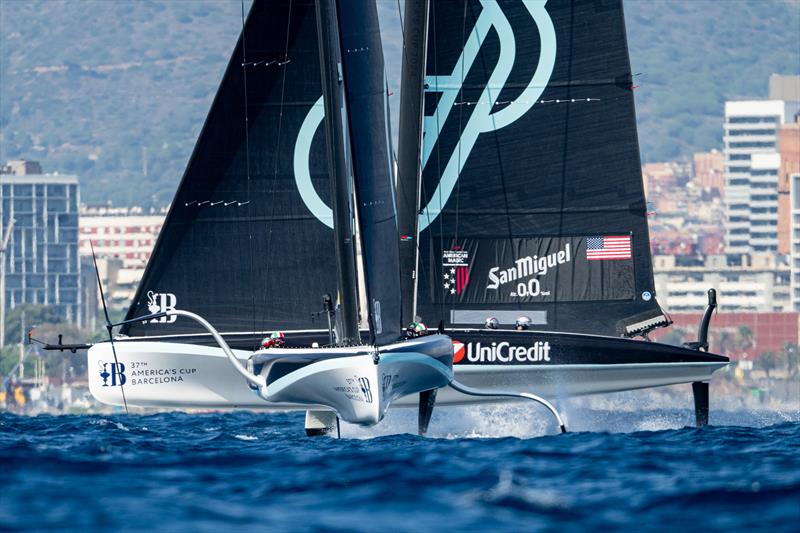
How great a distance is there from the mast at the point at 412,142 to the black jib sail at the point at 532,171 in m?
0.14

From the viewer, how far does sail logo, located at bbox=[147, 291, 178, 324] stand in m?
22.7

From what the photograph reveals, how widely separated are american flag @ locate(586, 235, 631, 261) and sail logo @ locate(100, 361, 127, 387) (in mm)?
6916

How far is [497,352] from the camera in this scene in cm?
2352

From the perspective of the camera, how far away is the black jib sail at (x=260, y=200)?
22531 millimetres

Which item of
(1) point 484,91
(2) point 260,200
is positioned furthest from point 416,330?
(1) point 484,91

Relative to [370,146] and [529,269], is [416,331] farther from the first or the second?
[529,269]

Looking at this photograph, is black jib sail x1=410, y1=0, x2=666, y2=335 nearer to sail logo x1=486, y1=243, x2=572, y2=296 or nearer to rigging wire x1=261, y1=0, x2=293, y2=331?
sail logo x1=486, y1=243, x2=572, y2=296

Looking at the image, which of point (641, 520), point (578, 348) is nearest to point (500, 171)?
point (578, 348)

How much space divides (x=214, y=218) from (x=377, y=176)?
3.88 metres

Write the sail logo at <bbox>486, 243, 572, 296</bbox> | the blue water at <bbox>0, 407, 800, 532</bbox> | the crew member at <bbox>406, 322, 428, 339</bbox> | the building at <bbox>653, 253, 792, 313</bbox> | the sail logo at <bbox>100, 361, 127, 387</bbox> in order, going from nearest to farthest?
the blue water at <bbox>0, 407, 800, 532</bbox> → the crew member at <bbox>406, 322, 428, 339</bbox> → the sail logo at <bbox>100, 361, 127, 387</bbox> → the sail logo at <bbox>486, 243, 572, 296</bbox> → the building at <bbox>653, 253, 792, 313</bbox>

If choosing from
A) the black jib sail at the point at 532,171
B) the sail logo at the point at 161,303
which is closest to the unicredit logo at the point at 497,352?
the black jib sail at the point at 532,171

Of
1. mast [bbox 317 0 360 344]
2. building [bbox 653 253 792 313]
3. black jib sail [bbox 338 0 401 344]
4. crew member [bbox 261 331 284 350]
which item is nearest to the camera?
mast [bbox 317 0 360 344]

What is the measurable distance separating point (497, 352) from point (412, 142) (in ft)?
10.6

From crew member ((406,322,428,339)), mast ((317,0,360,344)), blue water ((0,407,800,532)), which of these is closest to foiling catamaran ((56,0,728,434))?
crew member ((406,322,428,339))
